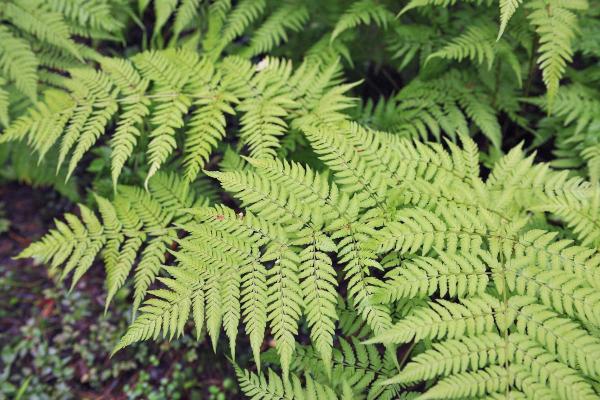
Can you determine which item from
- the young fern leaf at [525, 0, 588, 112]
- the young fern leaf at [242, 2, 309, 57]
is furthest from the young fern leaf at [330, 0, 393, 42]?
the young fern leaf at [525, 0, 588, 112]

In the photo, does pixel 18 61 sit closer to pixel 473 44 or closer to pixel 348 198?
pixel 348 198

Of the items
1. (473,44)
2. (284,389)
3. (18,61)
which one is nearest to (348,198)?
(284,389)

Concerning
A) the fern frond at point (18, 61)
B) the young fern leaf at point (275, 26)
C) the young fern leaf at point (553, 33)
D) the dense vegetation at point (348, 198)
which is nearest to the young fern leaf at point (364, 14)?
the dense vegetation at point (348, 198)

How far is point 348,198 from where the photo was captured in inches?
107

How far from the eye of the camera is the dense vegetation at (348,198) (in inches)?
91.3

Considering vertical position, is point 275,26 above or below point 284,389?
above

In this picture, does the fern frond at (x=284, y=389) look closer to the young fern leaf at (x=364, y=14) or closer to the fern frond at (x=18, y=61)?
the young fern leaf at (x=364, y=14)

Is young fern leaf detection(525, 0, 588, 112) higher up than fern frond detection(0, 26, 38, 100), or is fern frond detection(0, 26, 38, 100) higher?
young fern leaf detection(525, 0, 588, 112)

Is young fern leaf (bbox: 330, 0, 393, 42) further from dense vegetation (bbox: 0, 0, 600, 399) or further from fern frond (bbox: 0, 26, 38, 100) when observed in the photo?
fern frond (bbox: 0, 26, 38, 100)

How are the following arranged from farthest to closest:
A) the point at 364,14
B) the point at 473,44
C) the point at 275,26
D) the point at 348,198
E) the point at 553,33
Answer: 1. the point at 275,26
2. the point at 364,14
3. the point at 473,44
4. the point at 553,33
5. the point at 348,198

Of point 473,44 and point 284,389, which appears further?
point 473,44

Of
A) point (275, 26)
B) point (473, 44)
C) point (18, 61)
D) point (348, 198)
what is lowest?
point (18, 61)

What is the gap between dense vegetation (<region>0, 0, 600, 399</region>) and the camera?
7.61 feet

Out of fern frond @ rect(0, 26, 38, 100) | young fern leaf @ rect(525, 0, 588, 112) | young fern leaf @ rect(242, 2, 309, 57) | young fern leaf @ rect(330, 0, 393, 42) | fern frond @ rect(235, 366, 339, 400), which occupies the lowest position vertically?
fern frond @ rect(235, 366, 339, 400)
